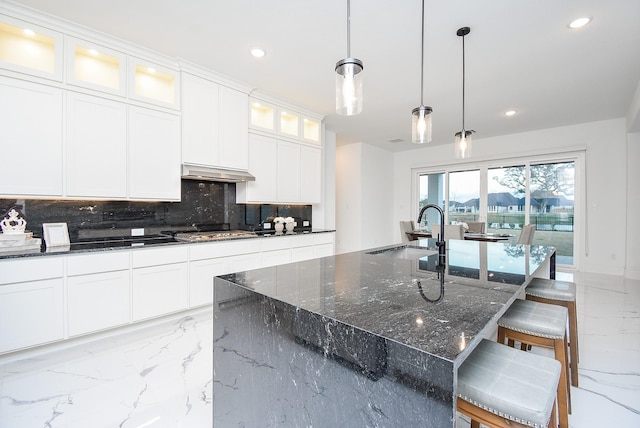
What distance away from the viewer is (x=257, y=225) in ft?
14.5

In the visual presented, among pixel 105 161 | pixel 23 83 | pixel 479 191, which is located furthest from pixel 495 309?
pixel 479 191

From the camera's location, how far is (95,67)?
2883mm

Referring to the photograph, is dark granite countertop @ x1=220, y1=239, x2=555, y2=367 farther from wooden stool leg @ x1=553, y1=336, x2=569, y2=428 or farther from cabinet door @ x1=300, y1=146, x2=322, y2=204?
cabinet door @ x1=300, y1=146, x2=322, y2=204

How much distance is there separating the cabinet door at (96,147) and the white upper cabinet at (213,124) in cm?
61

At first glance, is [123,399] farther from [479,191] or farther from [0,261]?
[479,191]

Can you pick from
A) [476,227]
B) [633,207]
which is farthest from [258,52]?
[633,207]

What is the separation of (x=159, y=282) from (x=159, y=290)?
78mm

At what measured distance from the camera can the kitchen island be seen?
0.70 meters

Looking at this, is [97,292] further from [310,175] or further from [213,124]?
[310,175]

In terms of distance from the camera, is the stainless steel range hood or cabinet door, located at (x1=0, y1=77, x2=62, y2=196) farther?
the stainless steel range hood

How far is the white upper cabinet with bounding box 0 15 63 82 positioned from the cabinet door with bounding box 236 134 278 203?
77.8 inches

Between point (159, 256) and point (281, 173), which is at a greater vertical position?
point (281, 173)

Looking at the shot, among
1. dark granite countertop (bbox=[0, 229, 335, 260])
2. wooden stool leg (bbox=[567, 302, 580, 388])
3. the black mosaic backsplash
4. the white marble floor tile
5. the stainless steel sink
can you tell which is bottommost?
the white marble floor tile

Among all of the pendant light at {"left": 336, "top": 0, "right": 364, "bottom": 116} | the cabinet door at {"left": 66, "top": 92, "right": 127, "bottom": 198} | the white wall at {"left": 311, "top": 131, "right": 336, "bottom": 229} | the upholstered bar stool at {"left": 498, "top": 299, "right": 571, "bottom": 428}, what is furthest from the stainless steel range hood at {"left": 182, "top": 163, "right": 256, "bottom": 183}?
the upholstered bar stool at {"left": 498, "top": 299, "right": 571, "bottom": 428}
